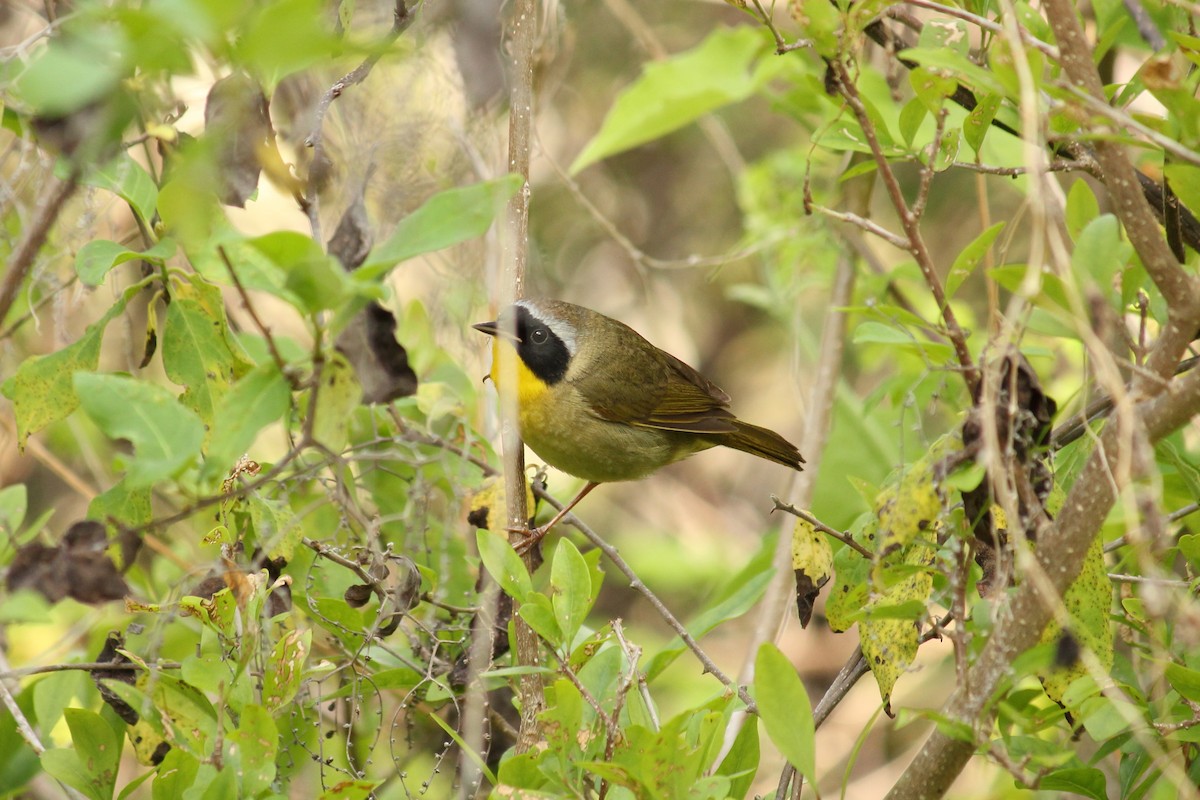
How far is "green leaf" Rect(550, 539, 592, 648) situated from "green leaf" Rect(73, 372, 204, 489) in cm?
66

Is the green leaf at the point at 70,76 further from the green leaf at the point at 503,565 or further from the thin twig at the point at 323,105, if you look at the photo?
the green leaf at the point at 503,565

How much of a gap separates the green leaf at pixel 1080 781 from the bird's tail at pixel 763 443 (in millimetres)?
1839

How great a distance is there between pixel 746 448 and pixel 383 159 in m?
1.64

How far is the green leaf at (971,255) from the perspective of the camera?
1632mm

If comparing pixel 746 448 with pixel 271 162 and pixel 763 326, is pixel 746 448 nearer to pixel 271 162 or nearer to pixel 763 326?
pixel 271 162

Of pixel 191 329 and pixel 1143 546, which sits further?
pixel 191 329

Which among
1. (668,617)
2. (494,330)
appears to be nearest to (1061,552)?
(668,617)

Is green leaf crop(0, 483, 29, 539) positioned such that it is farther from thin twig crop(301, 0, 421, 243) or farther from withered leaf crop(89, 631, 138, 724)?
thin twig crop(301, 0, 421, 243)

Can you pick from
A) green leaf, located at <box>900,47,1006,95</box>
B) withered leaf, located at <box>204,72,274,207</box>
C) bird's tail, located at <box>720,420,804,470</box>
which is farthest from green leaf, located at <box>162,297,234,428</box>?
bird's tail, located at <box>720,420,804,470</box>

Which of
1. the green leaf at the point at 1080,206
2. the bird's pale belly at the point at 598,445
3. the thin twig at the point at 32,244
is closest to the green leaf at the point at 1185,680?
the green leaf at the point at 1080,206

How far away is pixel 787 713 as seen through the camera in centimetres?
151

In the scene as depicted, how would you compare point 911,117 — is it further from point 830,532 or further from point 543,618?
point 543,618

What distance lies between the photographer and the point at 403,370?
1.80 m

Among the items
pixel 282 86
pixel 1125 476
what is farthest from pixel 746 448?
pixel 1125 476
